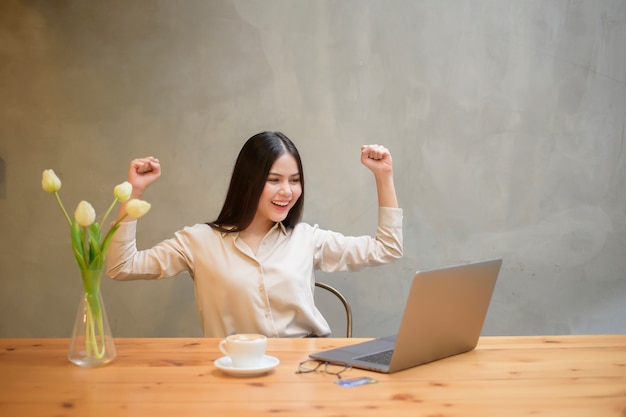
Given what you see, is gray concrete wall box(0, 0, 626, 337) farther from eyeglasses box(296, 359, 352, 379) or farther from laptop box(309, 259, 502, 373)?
eyeglasses box(296, 359, 352, 379)

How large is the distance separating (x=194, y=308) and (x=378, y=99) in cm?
119

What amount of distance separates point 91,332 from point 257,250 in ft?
2.91

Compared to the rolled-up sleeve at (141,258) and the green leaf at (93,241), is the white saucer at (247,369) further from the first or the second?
the rolled-up sleeve at (141,258)

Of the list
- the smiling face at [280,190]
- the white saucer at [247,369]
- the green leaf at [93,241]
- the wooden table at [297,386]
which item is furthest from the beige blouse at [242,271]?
the white saucer at [247,369]

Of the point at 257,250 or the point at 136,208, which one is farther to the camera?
the point at 257,250

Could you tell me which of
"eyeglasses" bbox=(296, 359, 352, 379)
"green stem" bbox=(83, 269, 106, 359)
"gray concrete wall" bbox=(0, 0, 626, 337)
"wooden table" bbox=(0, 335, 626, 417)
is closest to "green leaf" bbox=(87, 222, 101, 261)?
"green stem" bbox=(83, 269, 106, 359)

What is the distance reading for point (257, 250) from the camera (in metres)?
2.39

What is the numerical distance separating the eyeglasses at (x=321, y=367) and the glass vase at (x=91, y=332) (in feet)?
1.47

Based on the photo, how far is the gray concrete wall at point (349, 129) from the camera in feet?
9.38

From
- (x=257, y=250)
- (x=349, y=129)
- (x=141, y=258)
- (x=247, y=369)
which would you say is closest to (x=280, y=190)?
(x=257, y=250)

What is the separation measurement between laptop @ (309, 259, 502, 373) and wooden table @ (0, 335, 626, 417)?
0.03m

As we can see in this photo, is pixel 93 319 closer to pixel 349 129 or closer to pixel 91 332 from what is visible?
pixel 91 332

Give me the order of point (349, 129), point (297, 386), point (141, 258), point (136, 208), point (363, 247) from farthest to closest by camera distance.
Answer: point (349, 129), point (363, 247), point (141, 258), point (136, 208), point (297, 386)

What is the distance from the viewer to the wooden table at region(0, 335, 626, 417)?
127cm
